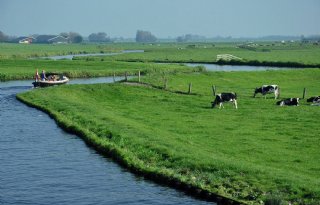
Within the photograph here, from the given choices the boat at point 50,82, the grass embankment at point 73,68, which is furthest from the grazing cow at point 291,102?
the grass embankment at point 73,68

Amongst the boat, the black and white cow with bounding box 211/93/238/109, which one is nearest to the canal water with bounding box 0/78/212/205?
the black and white cow with bounding box 211/93/238/109

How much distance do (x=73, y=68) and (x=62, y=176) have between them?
7240 centimetres

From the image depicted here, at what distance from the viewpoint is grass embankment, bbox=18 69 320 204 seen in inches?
887

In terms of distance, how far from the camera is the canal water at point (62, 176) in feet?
72.7

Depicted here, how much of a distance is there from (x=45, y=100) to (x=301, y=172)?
33.4m

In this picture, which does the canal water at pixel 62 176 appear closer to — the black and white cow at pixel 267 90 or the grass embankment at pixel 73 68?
the black and white cow at pixel 267 90

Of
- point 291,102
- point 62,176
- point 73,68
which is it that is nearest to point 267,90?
point 291,102

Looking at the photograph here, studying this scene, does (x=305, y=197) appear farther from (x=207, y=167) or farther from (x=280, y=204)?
(x=207, y=167)

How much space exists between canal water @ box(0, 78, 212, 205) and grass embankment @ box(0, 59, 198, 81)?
160ft

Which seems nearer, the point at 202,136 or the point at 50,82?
the point at 202,136

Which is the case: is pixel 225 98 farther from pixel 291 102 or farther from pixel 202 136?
pixel 202 136

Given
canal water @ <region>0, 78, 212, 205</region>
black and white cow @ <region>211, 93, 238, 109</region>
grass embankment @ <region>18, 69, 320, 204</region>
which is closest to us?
canal water @ <region>0, 78, 212, 205</region>

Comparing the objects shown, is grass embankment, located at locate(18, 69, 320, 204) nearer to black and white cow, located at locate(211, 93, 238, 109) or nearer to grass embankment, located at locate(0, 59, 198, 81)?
black and white cow, located at locate(211, 93, 238, 109)

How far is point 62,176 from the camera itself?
25.5 meters
